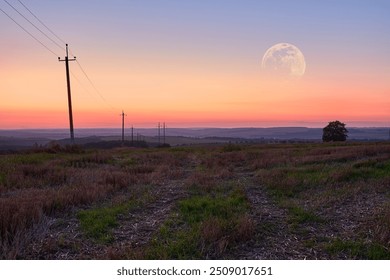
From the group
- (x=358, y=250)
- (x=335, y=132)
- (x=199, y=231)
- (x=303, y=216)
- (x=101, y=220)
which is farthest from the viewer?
(x=335, y=132)

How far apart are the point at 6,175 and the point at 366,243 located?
44.9ft

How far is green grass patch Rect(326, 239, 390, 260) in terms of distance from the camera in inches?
257

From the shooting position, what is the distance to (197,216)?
9047mm

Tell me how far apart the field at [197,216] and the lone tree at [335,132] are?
6140 centimetres

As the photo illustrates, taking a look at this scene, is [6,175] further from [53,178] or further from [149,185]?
[149,185]

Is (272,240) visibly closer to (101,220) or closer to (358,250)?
(358,250)

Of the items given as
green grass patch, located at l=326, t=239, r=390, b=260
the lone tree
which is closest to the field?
green grass patch, located at l=326, t=239, r=390, b=260

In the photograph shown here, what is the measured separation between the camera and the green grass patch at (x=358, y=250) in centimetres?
652

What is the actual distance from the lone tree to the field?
6140 cm

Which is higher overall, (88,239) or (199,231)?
(199,231)

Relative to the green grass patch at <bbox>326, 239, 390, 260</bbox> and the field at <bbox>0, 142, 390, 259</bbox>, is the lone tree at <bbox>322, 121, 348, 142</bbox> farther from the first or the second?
the green grass patch at <bbox>326, 239, 390, 260</bbox>

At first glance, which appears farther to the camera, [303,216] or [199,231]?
[303,216]

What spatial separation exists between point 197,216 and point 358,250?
3879 mm

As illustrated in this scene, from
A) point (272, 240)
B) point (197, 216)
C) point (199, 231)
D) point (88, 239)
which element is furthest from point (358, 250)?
point (88, 239)
